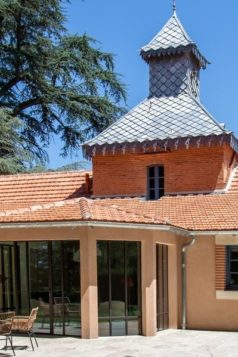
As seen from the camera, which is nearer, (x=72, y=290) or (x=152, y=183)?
(x=72, y=290)

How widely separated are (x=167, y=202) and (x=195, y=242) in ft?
9.32

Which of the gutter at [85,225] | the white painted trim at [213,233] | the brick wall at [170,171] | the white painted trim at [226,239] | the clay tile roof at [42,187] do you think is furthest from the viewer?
the clay tile roof at [42,187]

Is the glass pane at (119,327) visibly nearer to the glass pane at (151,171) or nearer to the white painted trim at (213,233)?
the white painted trim at (213,233)

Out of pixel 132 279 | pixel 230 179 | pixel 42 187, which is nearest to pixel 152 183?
pixel 230 179

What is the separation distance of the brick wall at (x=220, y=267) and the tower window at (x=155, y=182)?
4.54 metres

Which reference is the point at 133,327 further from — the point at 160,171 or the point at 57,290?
the point at 160,171

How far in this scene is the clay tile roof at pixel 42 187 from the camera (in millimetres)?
21516

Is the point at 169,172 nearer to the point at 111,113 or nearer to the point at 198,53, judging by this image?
the point at 198,53

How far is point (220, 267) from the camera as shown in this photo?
16047mm

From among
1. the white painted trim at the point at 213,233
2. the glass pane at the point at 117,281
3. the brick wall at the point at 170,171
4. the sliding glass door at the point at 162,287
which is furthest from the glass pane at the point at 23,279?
the brick wall at the point at 170,171

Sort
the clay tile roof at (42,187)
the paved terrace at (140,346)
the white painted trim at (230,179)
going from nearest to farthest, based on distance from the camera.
A: the paved terrace at (140,346), the white painted trim at (230,179), the clay tile roof at (42,187)

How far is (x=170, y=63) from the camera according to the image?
74.5 feet

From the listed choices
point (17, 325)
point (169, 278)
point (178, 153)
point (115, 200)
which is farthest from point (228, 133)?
point (17, 325)

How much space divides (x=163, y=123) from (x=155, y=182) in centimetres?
226
